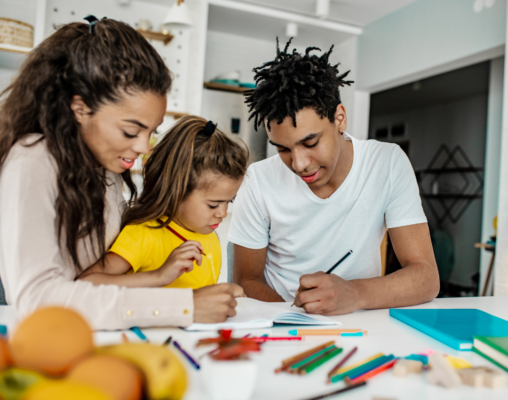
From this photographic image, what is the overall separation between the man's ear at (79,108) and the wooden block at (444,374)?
30.1 inches

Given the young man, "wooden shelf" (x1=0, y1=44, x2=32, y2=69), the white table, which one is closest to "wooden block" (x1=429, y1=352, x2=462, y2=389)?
the white table

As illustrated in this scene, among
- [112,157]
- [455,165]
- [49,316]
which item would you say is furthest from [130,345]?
[455,165]

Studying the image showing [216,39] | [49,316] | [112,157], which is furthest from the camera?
[216,39]

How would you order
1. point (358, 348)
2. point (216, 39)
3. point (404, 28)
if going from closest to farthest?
1. point (358, 348)
2. point (404, 28)
3. point (216, 39)

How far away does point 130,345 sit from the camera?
43 centimetres

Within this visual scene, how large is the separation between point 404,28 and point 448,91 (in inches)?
55.2

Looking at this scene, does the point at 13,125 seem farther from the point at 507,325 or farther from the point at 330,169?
the point at 507,325

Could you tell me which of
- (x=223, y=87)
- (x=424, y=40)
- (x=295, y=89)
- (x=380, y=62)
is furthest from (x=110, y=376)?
(x=380, y=62)

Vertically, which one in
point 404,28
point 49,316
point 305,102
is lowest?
point 49,316

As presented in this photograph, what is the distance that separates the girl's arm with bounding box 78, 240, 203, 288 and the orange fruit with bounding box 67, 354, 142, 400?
24.3 inches

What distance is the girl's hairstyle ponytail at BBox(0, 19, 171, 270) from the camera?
867 mm

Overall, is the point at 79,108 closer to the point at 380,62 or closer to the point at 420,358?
the point at 420,358

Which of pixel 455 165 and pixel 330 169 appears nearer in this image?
pixel 330 169

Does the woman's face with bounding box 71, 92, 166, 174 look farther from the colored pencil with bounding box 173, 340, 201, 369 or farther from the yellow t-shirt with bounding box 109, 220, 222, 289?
the colored pencil with bounding box 173, 340, 201, 369
